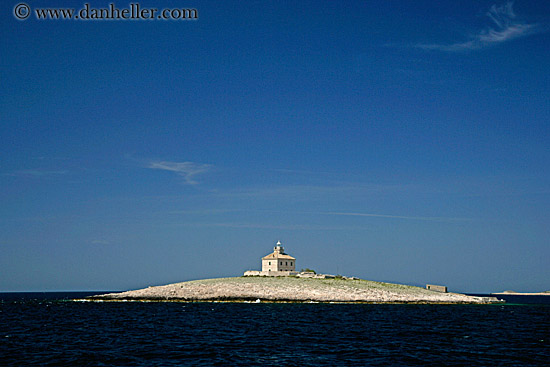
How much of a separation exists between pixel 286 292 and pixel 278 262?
118ft

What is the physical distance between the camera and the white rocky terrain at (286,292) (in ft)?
335

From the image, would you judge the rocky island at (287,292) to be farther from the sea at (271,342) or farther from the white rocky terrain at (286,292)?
the sea at (271,342)

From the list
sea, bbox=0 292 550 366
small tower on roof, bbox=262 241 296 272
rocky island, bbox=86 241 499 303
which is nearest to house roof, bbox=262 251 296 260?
small tower on roof, bbox=262 241 296 272

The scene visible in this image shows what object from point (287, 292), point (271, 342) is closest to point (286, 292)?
point (287, 292)

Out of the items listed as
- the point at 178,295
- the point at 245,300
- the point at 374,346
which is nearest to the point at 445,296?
the point at 245,300

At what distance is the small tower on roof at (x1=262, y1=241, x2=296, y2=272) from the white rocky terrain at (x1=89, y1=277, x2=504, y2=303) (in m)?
19.6

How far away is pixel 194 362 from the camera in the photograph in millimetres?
33000

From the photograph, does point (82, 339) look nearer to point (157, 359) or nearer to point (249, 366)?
point (157, 359)

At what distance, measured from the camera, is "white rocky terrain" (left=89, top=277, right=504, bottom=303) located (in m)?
102

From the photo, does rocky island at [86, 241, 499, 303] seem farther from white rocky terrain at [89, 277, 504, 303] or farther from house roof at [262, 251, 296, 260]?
house roof at [262, 251, 296, 260]

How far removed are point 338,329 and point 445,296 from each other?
67.6 m

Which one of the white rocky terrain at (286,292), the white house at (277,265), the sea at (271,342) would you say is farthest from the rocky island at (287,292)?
the sea at (271,342)

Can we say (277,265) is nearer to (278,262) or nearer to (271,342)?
(278,262)

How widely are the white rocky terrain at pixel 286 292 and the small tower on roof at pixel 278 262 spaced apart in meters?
19.6
